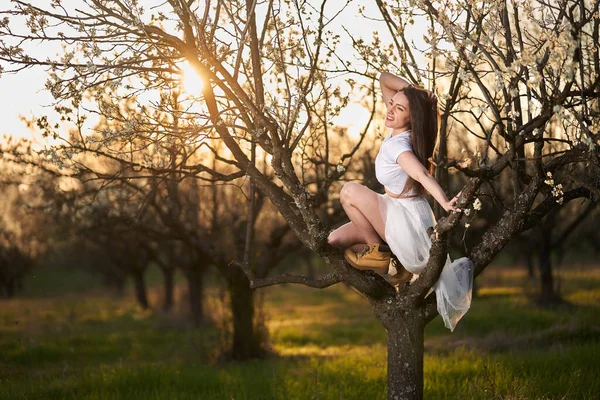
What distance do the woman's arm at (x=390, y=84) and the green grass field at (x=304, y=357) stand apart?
101 inches

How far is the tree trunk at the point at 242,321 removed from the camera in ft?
40.3

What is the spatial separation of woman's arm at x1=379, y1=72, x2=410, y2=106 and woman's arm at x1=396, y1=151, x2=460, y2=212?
82 centimetres

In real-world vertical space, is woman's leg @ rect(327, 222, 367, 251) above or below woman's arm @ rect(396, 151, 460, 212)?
below

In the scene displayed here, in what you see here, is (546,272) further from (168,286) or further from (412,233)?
(412,233)

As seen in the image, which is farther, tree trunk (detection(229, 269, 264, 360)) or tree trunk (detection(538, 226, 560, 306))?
tree trunk (detection(538, 226, 560, 306))

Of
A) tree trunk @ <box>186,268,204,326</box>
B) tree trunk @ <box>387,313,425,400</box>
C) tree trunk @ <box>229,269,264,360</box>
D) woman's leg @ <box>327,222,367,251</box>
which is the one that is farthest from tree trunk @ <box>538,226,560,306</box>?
woman's leg @ <box>327,222,367,251</box>

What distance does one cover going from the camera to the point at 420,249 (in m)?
5.04

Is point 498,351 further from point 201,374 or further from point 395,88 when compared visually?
point 395,88

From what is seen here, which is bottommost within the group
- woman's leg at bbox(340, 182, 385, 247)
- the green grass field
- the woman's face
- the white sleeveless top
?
the green grass field

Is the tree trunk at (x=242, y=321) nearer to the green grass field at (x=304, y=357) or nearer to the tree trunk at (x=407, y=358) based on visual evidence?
the green grass field at (x=304, y=357)

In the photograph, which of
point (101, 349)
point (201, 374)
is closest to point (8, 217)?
point (101, 349)

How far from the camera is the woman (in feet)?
16.4

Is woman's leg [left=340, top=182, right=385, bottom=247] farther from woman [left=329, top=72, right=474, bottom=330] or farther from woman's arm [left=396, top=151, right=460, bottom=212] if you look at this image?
woman's arm [left=396, top=151, right=460, bottom=212]

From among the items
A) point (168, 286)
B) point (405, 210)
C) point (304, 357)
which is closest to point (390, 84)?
point (405, 210)
